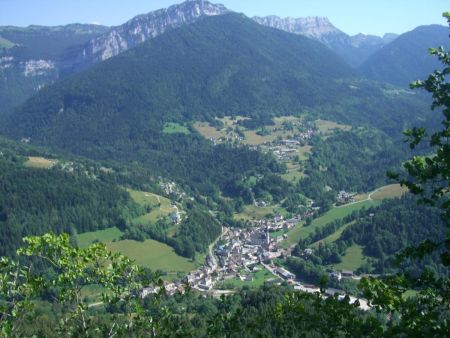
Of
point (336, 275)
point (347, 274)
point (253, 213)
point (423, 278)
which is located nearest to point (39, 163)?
point (253, 213)


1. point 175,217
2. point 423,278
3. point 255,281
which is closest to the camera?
point 423,278

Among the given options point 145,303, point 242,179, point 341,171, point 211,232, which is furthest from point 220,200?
point 145,303

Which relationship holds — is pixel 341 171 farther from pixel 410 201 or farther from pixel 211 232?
pixel 211 232

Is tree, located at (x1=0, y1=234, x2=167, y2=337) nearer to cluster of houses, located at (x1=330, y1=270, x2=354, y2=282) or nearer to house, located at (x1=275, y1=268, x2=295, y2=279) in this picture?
cluster of houses, located at (x1=330, y1=270, x2=354, y2=282)

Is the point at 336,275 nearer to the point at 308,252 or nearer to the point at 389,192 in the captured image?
the point at 308,252

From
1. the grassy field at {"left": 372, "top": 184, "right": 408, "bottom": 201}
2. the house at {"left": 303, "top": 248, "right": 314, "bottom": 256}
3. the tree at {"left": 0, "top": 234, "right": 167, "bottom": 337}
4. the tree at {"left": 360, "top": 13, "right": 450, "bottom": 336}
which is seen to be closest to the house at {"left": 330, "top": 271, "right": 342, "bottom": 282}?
the house at {"left": 303, "top": 248, "right": 314, "bottom": 256}

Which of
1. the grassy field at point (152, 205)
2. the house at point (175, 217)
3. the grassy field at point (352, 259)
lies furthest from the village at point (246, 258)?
the grassy field at point (152, 205)
